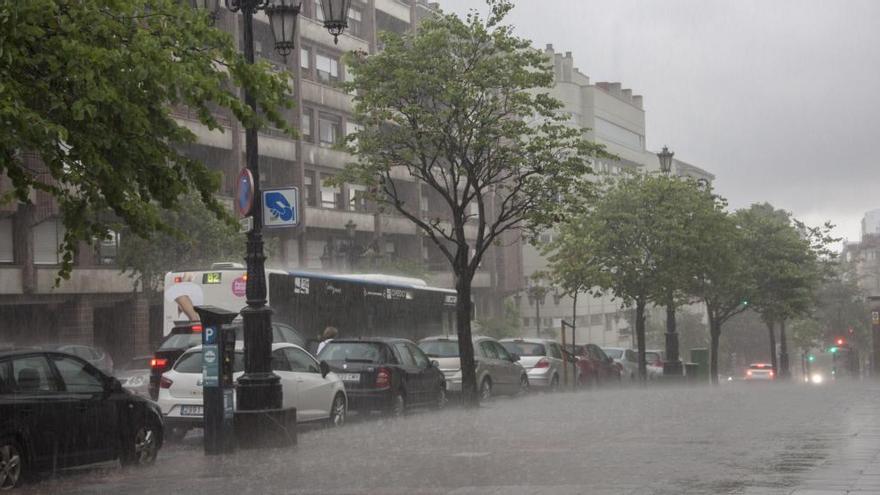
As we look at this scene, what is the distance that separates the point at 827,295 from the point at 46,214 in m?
68.8

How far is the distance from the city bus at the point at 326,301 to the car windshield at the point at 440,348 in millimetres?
2196

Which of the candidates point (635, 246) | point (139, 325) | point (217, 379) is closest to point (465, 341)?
point (217, 379)

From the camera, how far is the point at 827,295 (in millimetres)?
97312

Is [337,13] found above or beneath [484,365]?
above

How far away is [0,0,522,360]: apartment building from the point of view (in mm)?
44594

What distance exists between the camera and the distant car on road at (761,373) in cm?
6669

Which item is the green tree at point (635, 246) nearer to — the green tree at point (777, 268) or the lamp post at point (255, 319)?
the green tree at point (777, 268)

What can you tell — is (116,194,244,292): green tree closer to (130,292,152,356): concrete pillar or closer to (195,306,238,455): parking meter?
(130,292,152,356): concrete pillar

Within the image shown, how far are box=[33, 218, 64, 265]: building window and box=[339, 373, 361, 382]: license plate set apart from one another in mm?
24684

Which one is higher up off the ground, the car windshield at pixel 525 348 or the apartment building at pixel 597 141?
the apartment building at pixel 597 141

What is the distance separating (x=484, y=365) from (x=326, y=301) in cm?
403

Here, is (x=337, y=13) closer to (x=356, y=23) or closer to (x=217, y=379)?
(x=217, y=379)

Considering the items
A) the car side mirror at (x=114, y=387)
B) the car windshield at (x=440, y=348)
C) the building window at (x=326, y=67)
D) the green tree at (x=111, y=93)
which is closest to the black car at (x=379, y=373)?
the car windshield at (x=440, y=348)

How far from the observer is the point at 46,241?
45469 mm
